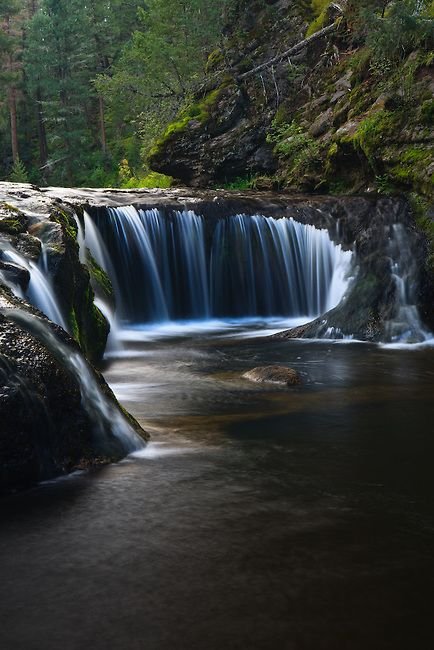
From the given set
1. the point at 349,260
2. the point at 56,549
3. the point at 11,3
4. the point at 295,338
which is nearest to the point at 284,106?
Answer: the point at 349,260

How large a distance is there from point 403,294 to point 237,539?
9.83 m

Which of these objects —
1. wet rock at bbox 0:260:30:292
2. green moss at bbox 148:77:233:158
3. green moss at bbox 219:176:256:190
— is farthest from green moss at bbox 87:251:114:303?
green moss at bbox 148:77:233:158

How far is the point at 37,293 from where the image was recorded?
944 centimetres

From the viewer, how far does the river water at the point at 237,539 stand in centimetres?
332

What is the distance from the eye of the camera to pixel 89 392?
6016 mm

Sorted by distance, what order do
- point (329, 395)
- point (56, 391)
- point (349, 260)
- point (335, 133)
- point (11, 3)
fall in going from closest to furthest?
1. point (56, 391)
2. point (329, 395)
3. point (349, 260)
4. point (335, 133)
5. point (11, 3)

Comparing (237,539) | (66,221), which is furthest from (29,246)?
(237,539)

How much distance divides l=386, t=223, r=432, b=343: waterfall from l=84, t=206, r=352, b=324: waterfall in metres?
2.08

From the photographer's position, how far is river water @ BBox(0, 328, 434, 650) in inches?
131

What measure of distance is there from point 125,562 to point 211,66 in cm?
2571

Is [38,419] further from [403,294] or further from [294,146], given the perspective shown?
[294,146]

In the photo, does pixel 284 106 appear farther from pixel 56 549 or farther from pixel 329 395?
pixel 56 549

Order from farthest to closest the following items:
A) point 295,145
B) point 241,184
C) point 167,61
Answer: point 167,61
point 241,184
point 295,145

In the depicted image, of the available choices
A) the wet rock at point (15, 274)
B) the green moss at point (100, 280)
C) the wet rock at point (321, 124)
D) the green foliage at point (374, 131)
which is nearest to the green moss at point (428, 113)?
the green foliage at point (374, 131)
